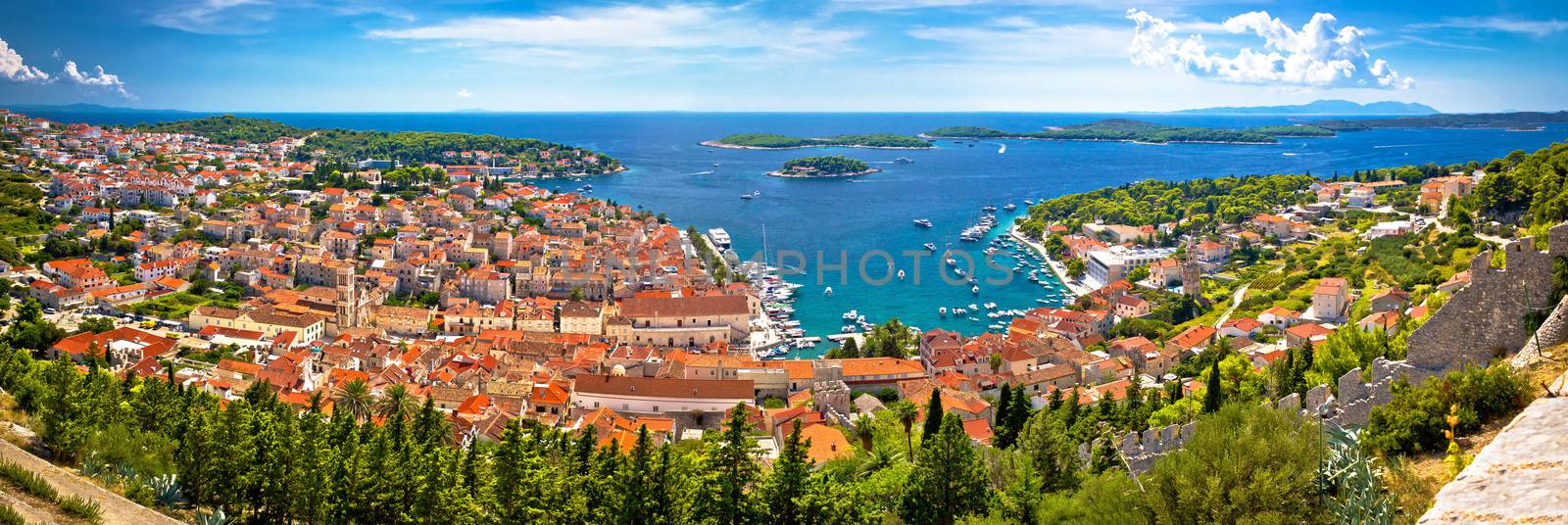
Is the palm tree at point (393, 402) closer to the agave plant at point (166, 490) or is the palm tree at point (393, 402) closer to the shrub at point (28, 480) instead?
the agave plant at point (166, 490)

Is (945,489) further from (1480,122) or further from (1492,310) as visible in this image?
(1480,122)

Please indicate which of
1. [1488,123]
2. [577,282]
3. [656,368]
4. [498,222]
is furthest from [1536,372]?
[1488,123]

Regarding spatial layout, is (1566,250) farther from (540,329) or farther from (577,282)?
(577,282)

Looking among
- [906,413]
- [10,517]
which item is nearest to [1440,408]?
[10,517]

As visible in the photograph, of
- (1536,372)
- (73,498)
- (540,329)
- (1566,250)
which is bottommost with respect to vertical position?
(540,329)

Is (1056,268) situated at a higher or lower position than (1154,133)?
lower

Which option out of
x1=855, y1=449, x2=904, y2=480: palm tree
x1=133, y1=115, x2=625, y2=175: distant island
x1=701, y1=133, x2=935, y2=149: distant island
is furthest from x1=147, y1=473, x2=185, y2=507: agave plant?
x1=701, y1=133, x2=935, y2=149: distant island
